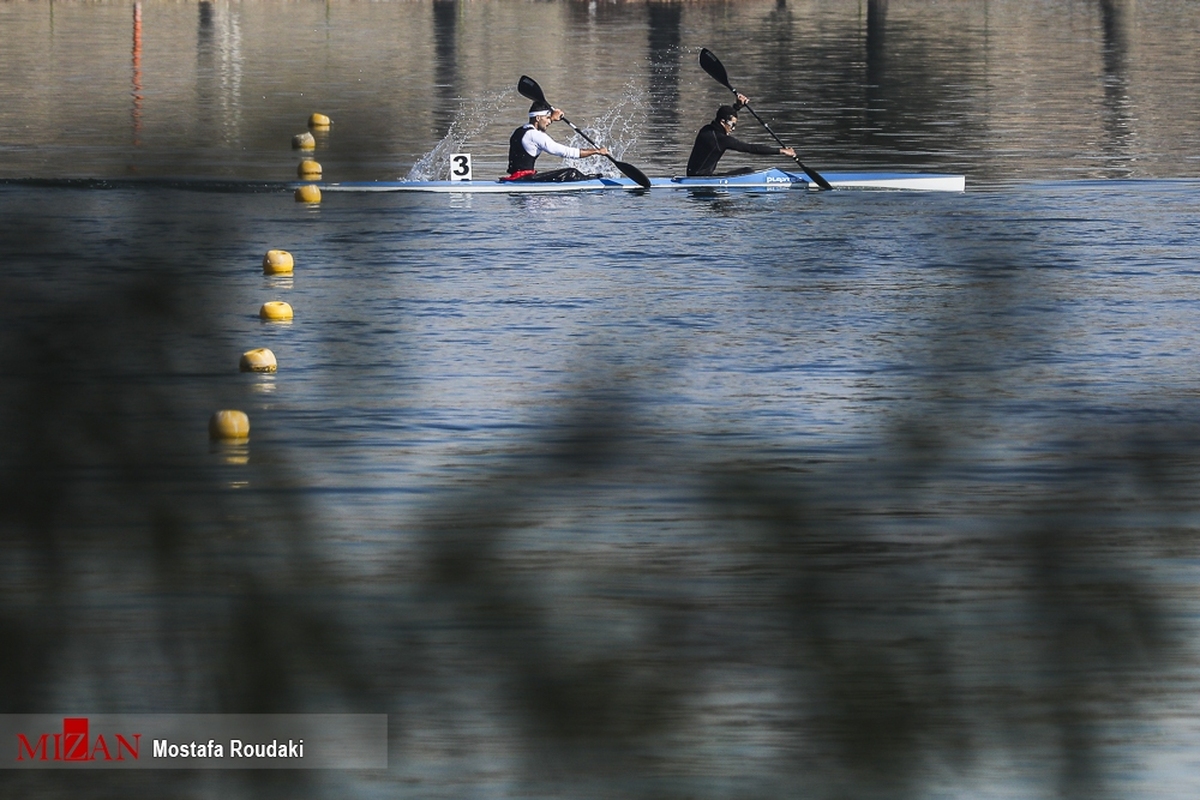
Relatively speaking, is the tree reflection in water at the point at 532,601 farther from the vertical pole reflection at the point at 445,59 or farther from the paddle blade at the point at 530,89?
the vertical pole reflection at the point at 445,59

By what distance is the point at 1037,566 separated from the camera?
165 centimetres

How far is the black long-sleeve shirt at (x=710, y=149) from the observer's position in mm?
23578

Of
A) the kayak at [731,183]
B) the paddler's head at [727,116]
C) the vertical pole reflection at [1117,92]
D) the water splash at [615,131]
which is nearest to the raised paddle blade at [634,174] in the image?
the kayak at [731,183]

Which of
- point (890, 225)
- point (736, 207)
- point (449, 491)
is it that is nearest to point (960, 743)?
point (449, 491)

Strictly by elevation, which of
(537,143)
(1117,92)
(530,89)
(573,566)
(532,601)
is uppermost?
(532,601)

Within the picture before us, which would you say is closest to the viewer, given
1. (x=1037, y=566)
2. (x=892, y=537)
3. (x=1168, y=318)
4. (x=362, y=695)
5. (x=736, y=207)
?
(x=1037, y=566)

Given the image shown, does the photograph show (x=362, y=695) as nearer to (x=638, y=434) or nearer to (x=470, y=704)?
(x=470, y=704)

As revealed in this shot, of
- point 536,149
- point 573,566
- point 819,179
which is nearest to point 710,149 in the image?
point 819,179

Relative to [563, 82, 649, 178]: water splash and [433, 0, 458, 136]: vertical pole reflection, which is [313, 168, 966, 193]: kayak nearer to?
[563, 82, 649, 178]: water splash

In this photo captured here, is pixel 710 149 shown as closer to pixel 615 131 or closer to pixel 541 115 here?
pixel 541 115

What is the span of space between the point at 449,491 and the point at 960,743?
20.0 inches

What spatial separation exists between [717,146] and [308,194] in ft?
15.8

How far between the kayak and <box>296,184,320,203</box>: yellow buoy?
0.27 feet

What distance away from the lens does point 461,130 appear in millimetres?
34281
